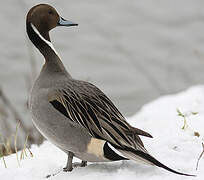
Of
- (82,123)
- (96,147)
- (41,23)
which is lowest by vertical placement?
(96,147)

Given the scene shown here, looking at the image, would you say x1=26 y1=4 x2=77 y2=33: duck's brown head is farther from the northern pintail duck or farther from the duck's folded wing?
the duck's folded wing

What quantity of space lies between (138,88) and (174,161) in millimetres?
6082

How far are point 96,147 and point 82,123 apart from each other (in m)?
0.17

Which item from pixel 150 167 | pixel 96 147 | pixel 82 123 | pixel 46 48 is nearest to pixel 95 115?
pixel 82 123

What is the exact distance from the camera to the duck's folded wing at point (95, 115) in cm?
324

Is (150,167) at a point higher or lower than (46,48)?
lower

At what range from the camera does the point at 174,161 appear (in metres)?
3.55

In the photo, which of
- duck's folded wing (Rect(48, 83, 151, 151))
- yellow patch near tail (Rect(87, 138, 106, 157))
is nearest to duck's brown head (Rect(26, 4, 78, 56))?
duck's folded wing (Rect(48, 83, 151, 151))

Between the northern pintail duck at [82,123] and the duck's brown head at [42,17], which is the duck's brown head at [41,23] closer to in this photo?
the duck's brown head at [42,17]

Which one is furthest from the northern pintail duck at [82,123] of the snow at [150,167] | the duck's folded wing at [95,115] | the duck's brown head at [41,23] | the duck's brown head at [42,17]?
the duck's brown head at [42,17]

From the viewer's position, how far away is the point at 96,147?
3.27 meters

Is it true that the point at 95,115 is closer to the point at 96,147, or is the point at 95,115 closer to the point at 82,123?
the point at 82,123

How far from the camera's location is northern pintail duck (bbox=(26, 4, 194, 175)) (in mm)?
3232

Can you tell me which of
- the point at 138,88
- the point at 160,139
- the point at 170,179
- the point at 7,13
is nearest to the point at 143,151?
the point at 170,179
